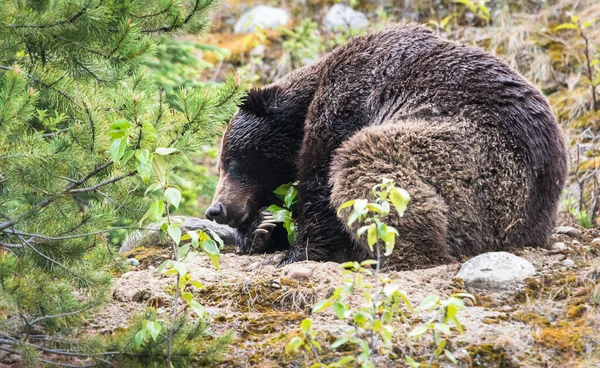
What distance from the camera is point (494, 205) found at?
502 centimetres

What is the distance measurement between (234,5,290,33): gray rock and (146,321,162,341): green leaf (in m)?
9.68

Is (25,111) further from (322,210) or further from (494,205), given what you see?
(494,205)

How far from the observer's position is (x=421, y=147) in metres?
5.03

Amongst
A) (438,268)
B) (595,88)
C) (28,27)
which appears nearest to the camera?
(28,27)

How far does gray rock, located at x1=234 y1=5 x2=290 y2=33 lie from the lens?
1257 centimetres

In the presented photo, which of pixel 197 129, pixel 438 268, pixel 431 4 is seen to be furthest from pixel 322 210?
pixel 431 4

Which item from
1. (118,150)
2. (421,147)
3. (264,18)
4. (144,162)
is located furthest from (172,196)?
(264,18)

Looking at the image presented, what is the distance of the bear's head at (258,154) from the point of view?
6238 mm

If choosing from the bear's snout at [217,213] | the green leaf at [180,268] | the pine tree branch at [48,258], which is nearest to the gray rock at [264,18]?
the bear's snout at [217,213]

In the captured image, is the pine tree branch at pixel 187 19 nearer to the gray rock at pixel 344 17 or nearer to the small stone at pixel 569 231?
the small stone at pixel 569 231

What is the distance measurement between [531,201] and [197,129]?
260cm

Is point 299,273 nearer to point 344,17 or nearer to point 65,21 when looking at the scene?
point 65,21

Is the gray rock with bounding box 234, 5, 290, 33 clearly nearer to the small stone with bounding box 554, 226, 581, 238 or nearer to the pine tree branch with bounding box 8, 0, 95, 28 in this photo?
the small stone with bounding box 554, 226, 581, 238

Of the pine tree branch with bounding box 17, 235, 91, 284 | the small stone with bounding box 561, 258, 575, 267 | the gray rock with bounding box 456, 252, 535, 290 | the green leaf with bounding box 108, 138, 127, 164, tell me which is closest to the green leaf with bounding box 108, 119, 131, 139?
the green leaf with bounding box 108, 138, 127, 164
